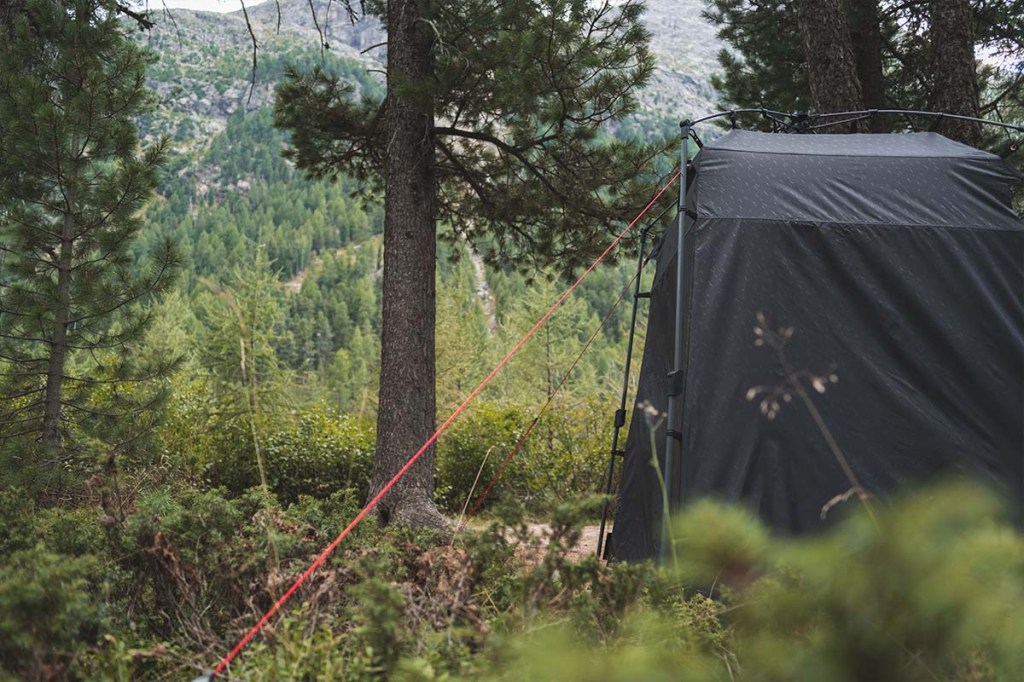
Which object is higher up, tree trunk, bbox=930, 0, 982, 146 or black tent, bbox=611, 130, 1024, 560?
tree trunk, bbox=930, 0, 982, 146

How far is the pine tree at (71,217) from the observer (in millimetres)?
5410

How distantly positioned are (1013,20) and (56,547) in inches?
357

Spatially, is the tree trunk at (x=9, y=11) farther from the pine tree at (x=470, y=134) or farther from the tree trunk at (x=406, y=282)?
the tree trunk at (x=406, y=282)

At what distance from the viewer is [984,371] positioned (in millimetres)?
3475

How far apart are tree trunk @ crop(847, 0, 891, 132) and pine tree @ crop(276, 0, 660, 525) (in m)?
3.41

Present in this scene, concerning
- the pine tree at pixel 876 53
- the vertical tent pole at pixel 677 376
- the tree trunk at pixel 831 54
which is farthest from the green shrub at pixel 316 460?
the pine tree at pixel 876 53

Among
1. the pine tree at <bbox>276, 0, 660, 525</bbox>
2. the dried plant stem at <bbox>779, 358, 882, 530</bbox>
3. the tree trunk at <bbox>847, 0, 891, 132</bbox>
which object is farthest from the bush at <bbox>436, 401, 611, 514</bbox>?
the dried plant stem at <bbox>779, 358, 882, 530</bbox>

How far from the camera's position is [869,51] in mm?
8094

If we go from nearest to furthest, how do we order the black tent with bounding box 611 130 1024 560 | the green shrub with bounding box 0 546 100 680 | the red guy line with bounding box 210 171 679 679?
1. the green shrub with bounding box 0 546 100 680
2. the red guy line with bounding box 210 171 679 679
3. the black tent with bounding box 611 130 1024 560

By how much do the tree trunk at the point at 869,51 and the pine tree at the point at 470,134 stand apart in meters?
3.41

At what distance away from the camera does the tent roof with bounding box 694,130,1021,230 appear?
3590 mm

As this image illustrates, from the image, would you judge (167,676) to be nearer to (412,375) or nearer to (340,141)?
(412,375)

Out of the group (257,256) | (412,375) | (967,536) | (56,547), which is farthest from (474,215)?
(257,256)

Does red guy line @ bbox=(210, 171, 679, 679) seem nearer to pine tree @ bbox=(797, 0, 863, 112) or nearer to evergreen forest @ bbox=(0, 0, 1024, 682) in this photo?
evergreen forest @ bbox=(0, 0, 1024, 682)
